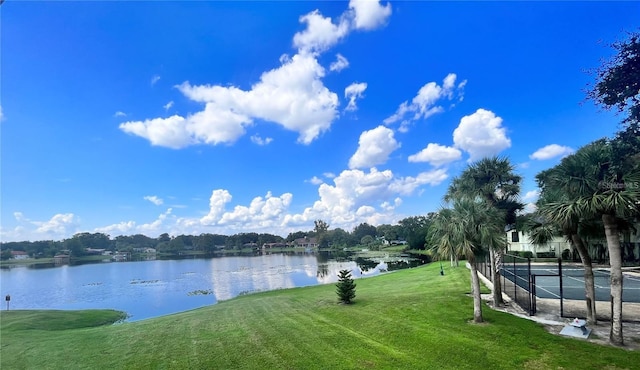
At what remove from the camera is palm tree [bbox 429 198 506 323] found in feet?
39.4

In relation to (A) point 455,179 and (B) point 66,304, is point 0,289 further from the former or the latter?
(A) point 455,179

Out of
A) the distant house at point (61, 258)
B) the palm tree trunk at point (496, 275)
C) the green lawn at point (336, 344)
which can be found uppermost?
the palm tree trunk at point (496, 275)

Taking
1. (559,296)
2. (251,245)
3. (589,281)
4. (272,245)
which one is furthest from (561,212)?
(251,245)

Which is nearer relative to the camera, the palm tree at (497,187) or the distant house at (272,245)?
the palm tree at (497,187)

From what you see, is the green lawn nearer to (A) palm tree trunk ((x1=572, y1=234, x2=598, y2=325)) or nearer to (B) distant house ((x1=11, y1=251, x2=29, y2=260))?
(A) palm tree trunk ((x1=572, y1=234, x2=598, y2=325))

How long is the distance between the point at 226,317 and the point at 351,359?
28.2ft

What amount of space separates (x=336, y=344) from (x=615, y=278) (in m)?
8.47

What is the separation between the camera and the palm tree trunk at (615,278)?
9.20m

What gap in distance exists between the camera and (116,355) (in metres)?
10.9

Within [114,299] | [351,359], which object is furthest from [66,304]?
[351,359]

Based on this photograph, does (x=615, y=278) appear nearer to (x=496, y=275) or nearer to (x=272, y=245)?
(x=496, y=275)

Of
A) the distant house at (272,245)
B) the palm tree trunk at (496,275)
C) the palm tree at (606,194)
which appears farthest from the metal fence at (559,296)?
the distant house at (272,245)

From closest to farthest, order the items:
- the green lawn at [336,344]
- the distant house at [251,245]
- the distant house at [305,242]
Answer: the green lawn at [336,344] → the distant house at [305,242] → the distant house at [251,245]

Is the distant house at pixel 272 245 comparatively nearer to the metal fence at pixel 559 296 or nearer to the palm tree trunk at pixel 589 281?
the metal fence at pixel 559 296
